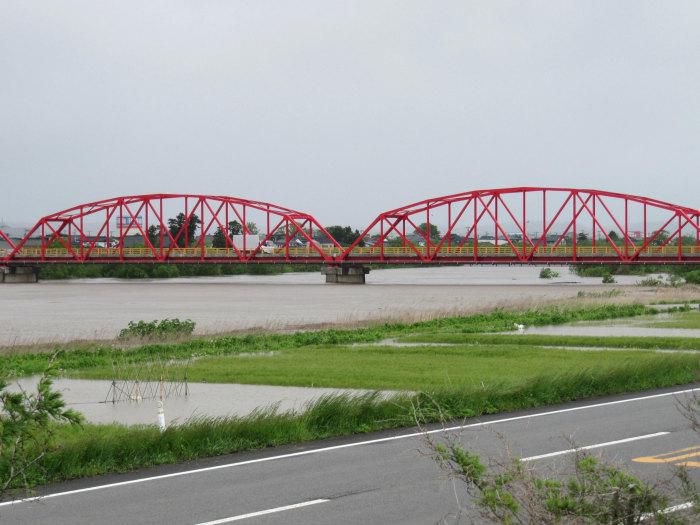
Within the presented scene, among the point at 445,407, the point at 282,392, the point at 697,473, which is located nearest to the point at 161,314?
the point at 282,392

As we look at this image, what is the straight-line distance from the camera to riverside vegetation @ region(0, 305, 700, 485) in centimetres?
1509

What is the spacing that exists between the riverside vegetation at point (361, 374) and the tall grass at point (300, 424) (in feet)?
0.07

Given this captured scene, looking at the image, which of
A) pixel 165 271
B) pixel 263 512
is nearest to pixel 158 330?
pixel 263 512

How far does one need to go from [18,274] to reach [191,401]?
119 m

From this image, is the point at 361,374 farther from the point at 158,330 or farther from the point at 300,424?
Answer: the point at 158,330

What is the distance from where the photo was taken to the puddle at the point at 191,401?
778 inches

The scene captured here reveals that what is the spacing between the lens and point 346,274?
11850 cm

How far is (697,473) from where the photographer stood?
1288cm

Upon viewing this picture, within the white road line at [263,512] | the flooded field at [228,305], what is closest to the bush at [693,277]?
the flooded field at [228,305]

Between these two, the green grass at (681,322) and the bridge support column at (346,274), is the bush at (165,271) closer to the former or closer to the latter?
the bridge support column at (346,274)

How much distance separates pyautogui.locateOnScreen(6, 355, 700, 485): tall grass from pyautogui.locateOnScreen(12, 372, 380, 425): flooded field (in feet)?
4.34

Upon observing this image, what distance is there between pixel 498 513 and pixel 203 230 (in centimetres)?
12259

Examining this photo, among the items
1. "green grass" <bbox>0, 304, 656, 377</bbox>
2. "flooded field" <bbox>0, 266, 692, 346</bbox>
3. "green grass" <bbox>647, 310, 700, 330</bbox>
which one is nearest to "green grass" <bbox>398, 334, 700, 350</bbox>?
"green grass" <bbox>0, 304, 656, 377</bbox>

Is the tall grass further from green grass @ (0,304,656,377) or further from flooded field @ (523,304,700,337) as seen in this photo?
flooded field @ (523,304,700,337)
